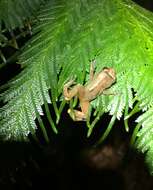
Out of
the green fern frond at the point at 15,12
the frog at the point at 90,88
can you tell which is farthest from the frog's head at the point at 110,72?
the green fern frond at the point at 15,12

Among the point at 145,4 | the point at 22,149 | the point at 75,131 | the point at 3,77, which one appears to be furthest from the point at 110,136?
the point at 22,149

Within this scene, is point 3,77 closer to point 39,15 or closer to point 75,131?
point 39,15

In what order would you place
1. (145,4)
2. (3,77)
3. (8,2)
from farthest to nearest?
(145,4), (3,77), (8,2)

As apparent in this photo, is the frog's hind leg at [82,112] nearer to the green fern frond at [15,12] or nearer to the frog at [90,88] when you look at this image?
the frog at [90,88]

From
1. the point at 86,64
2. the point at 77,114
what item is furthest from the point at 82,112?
the point at 86,64

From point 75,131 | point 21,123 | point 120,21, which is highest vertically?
point 120,21

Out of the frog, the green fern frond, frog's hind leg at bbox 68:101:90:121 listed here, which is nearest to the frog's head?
the frog

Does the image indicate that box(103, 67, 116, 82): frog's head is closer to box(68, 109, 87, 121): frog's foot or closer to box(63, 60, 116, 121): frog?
box(63, 60, 116, 121): frog
